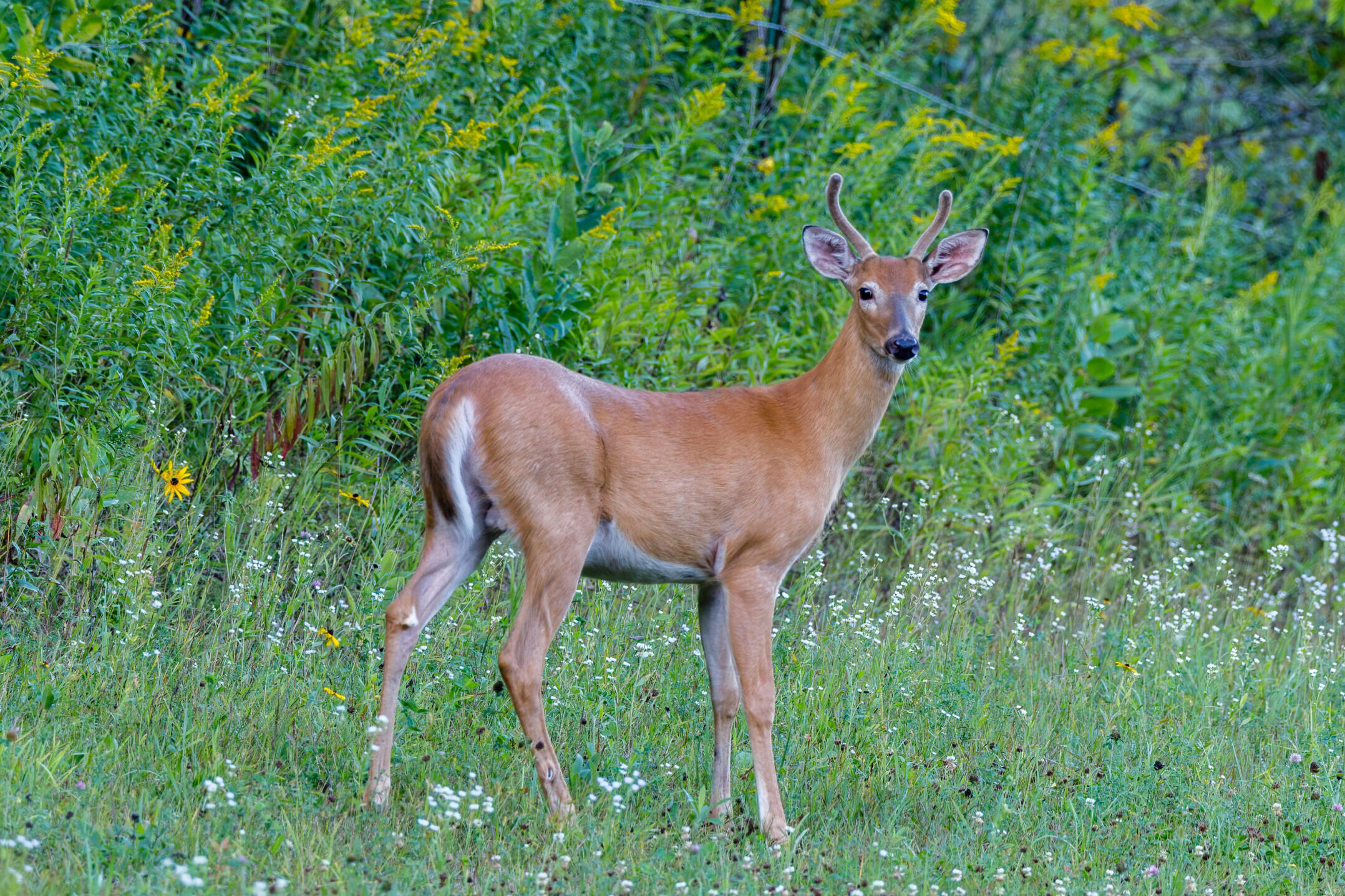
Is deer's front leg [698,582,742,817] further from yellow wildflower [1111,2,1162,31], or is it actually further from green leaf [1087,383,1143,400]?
yellow wildflower [1111,2,1162,31]

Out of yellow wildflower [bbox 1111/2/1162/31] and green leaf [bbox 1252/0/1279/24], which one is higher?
green leaf [bbox 1252/0/1279/24]

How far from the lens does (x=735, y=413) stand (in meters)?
4.55

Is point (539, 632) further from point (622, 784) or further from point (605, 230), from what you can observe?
point (605, 230)

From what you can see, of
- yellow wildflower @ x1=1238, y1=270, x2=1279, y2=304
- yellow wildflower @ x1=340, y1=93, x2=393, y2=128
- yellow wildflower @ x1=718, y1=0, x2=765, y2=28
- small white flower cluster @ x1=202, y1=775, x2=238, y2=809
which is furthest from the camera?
yellow wildflower @ x1=1238, y1=270, x2=1279, y2=304

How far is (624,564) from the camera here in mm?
4270

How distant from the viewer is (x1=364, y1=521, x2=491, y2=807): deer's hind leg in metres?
3.86

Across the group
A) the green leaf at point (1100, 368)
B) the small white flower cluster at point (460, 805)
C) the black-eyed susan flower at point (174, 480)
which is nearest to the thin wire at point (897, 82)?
the green leaf at point (1100, 368)

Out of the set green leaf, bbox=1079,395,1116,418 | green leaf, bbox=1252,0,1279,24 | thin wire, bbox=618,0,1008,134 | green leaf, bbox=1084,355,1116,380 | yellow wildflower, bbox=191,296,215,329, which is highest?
green leaf, bbox=1252,0,1279,24

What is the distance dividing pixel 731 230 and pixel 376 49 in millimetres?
2027

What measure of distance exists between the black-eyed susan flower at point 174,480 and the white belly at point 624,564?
146cm

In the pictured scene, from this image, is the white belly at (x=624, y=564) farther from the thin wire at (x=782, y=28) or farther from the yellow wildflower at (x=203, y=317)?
the thin wire at (x=782, y=28)

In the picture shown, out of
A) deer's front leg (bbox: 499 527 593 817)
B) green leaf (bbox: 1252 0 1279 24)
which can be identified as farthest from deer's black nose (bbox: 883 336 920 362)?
green leaf (bbox: 1252 0 1279 24)

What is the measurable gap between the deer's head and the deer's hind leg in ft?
5.01

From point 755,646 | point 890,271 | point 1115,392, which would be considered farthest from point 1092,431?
point 755,646
